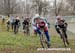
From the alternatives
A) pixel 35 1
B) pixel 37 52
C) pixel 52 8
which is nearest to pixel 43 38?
pixel 37 52

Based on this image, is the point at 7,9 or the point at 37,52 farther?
the point at 7,9

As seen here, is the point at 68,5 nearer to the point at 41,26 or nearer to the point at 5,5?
the point at 5,5

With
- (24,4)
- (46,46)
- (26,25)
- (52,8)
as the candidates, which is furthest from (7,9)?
(46,46)

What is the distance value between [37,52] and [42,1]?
2892 inches

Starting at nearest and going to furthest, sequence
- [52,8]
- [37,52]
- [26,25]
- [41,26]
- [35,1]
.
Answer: [37,52]
[41,26]
[26,25]
[35,1]
[52,8]

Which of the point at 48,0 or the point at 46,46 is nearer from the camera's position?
the point at 46,46

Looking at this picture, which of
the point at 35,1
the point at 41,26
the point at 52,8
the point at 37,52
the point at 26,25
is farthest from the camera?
the point at 52,8

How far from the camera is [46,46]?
17.0 metres

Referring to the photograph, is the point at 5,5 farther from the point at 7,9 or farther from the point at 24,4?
the point at 24,4

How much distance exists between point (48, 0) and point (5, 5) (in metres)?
14.9

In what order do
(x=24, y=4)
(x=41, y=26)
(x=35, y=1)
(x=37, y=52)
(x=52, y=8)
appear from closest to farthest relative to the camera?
(x=37, y=52) → (x=41, y=26) → (x=35, y=1) → (x=52, y=8) → (x=24, y=4)

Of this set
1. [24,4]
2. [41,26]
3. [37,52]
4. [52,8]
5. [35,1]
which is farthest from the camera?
[24,4]

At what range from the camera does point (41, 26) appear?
16.3 meters

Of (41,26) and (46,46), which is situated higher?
(41,26)
